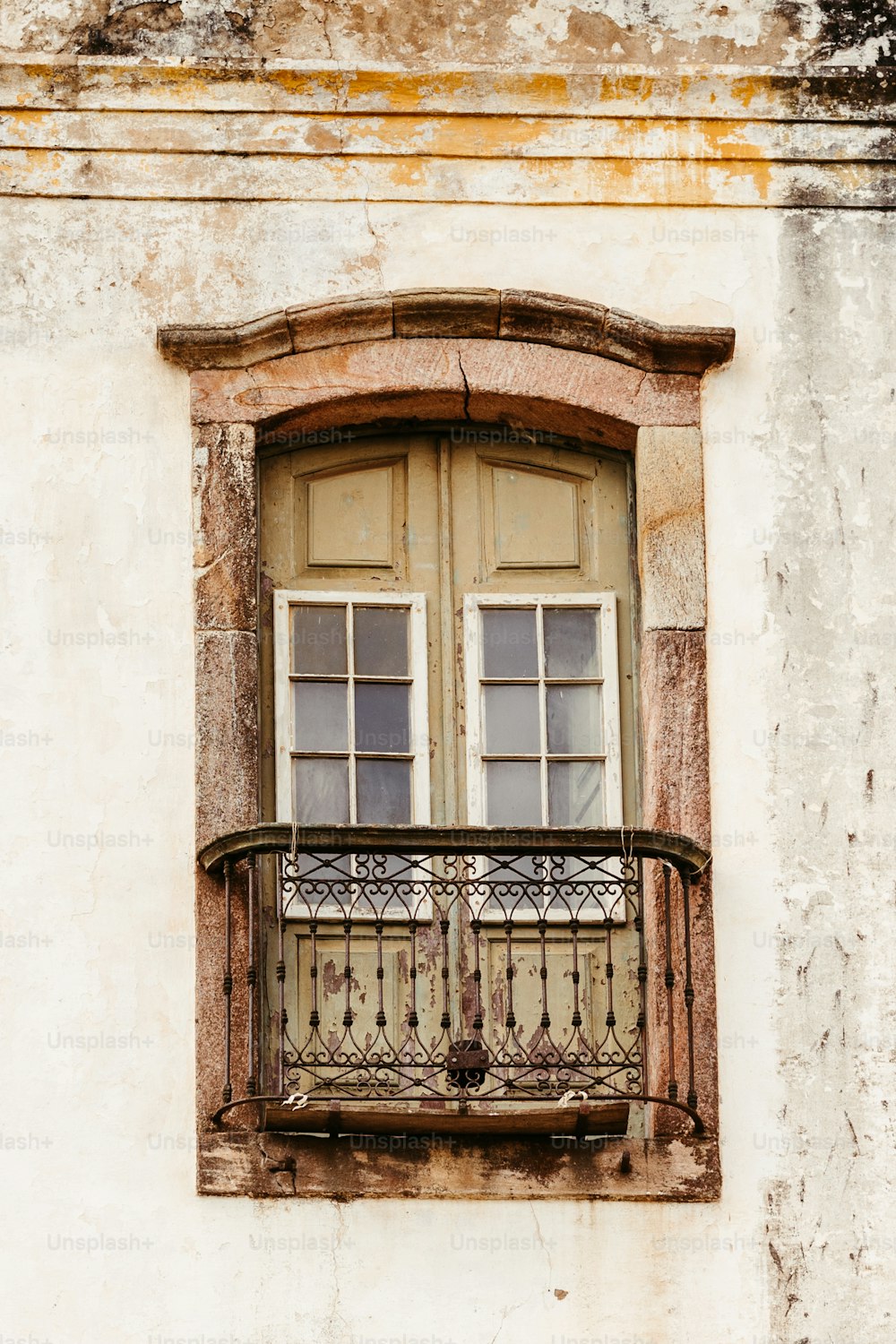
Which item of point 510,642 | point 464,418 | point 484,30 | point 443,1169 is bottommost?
point 443,1169

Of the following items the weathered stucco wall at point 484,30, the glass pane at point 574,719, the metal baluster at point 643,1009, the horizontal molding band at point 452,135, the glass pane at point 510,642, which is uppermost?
the weathered stucco wall at point 484,30

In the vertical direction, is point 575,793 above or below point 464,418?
below

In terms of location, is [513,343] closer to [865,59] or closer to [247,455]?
[247,455]

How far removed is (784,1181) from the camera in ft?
31.9

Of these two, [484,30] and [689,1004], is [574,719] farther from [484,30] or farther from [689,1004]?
[484,30]

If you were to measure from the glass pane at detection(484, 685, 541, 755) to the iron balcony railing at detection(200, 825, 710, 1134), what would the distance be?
45cm

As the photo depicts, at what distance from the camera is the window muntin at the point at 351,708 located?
10.4 meters

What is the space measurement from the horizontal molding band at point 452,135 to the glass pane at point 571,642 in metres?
1.68

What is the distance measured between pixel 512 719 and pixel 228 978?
1.41 m

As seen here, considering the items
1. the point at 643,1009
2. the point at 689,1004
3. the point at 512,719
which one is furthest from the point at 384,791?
the point at 689,1004

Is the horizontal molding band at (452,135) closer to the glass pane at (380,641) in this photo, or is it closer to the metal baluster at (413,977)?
the glass pane at (380,641)

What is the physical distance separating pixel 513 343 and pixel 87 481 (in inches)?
62.1

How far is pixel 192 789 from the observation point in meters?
10.1

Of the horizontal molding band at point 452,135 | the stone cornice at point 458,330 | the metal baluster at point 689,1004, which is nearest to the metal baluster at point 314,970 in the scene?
the metal baluster at point 689,1004
